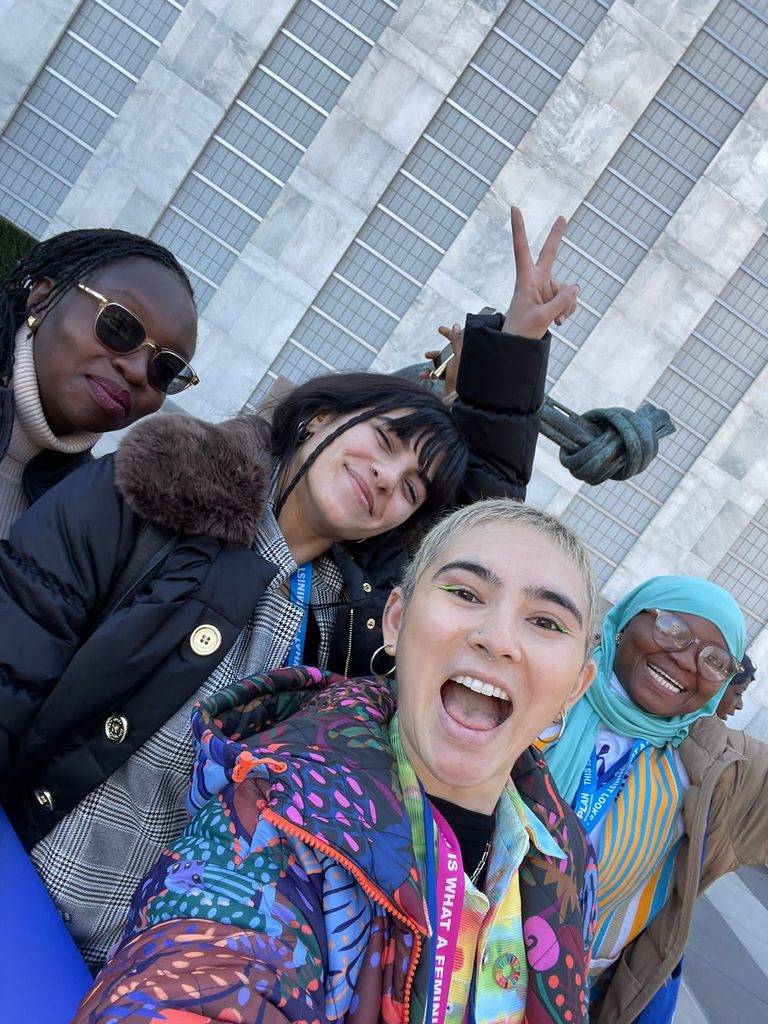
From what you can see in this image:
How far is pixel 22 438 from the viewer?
99.0 inches

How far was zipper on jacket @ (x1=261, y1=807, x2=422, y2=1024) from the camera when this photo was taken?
144 centimetres

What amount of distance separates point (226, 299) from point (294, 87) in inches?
151

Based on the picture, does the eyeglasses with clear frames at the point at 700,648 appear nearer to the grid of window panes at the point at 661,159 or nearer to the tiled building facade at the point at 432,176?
the tiled building facade at the point at 432,176

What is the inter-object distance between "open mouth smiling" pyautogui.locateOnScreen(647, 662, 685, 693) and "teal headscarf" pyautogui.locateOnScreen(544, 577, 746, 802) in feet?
0.40

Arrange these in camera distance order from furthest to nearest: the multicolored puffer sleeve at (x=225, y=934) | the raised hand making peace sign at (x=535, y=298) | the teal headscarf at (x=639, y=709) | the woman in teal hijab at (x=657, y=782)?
the teal headscarf at (x=639, y=709) < the woman in teal hijab at (x=657, y=782) < the raised hand making peace sign at (x=535, y=298) < the multicolored puffer sleeve at (x=225, y=934)

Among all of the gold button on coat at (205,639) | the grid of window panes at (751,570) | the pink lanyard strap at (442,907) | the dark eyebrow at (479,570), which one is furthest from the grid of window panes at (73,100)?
the pink lanyard strap at (442,907)

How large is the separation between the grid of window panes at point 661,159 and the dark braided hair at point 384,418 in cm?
1364

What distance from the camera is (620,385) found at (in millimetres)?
15711

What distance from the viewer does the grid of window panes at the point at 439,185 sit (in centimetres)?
1507

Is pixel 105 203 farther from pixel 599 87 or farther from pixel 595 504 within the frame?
pixel 595 504

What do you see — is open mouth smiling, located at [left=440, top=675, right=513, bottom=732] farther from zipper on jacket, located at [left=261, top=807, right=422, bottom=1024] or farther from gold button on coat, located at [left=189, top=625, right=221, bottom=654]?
gold button on coat, located at [left=189, top=625, right=221, bottom=654]

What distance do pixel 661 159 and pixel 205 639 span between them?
15850mm

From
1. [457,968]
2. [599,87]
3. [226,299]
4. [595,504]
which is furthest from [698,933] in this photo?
[599,87]

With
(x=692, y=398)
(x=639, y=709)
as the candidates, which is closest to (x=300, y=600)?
(x=639, y=709)
